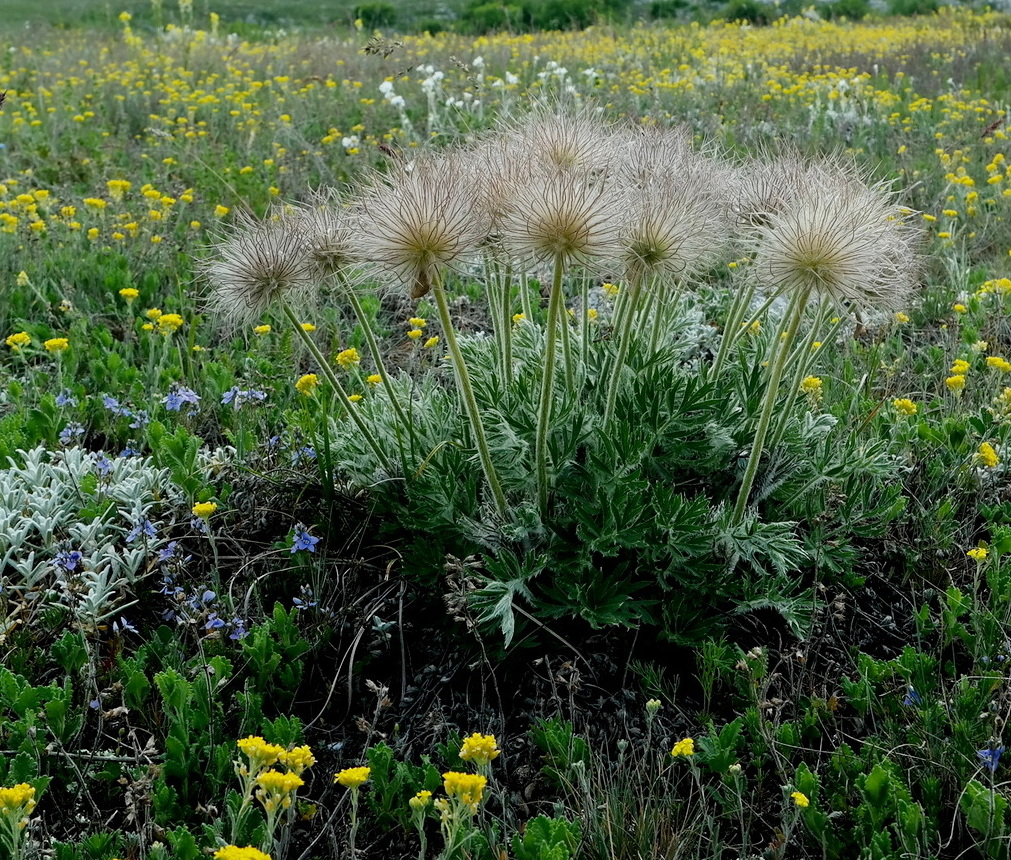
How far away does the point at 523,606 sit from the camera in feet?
8.69

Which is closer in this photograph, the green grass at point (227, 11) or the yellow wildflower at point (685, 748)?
the yellow wildflower at point (685, 748)

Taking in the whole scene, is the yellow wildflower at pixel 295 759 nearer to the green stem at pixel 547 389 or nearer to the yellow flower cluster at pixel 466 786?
the yellow flower cluster at pixel 466 786

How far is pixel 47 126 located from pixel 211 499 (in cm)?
626

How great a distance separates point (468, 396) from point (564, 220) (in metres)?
0.54

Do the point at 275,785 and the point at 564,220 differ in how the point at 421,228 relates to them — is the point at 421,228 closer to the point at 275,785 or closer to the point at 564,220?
the point at 564,220

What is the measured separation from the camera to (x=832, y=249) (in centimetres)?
209

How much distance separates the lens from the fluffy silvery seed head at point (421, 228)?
213 cm

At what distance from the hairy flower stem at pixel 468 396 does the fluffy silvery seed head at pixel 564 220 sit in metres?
0.22

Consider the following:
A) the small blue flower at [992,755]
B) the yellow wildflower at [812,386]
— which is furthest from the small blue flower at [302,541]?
the small blue flower at [992,755]

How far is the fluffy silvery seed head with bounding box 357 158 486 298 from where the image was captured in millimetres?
2135

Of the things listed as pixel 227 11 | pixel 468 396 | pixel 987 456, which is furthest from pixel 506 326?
pixel 227 11

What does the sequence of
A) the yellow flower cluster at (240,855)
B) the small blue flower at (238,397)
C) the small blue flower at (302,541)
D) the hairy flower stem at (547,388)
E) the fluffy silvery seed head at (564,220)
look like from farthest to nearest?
1. the small blue flower at (238,397)
2. the small blue flower at (302,541)
3. the hairy flower stem at (547,388)
4. the fluffy silvery seed head at (564,220)
5. the yellow flower cluster at (240,855)

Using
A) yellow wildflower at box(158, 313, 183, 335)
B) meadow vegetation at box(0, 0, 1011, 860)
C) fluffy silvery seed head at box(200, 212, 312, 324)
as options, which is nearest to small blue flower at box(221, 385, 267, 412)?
meadow vegetation at box(0, 0, 1011, 860)

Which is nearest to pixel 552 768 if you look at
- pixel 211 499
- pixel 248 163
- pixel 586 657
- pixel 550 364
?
pixel 586 657
